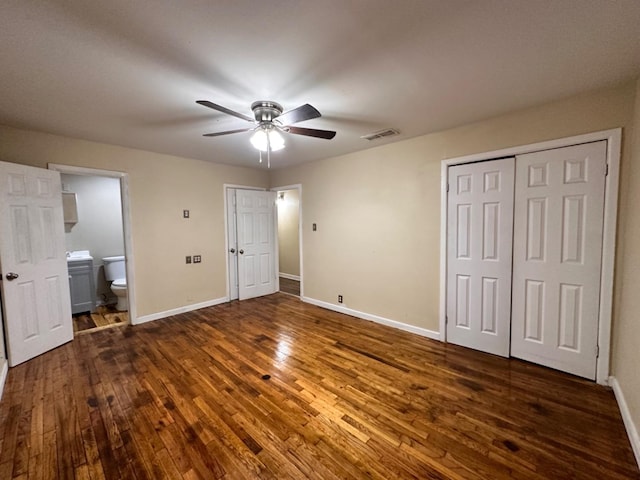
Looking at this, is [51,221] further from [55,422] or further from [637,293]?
[637,293]

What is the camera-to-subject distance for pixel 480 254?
2.75 m

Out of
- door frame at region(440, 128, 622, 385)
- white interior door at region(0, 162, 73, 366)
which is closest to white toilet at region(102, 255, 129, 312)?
white interior door at region(0, 162, 73, 366)

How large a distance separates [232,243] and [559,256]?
435 centimetres

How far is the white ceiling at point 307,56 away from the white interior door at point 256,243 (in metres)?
2.32

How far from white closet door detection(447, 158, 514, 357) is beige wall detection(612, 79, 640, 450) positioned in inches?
28.3

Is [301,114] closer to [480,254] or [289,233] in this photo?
[480,254]

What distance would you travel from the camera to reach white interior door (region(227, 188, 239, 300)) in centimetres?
458

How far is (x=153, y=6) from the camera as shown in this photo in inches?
48.3

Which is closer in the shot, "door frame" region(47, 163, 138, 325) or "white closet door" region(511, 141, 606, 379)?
"white closet door" region(511, 141, 606, 379)

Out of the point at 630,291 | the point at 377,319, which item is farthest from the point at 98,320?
the point at 630,291

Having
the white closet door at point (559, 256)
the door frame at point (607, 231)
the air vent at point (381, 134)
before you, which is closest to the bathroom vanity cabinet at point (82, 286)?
the air vent at point (381, 134)

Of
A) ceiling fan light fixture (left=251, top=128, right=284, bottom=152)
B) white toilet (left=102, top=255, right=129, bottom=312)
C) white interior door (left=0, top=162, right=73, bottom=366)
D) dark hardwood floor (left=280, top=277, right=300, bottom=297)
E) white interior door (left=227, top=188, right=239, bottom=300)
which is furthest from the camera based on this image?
dark hardwood floor (left=280, top=277, right=300, bottom=297)

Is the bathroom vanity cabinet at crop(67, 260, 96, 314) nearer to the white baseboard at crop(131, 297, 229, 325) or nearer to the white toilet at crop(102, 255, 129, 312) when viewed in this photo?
the white toilet at crop(102, 255, 129, 312)

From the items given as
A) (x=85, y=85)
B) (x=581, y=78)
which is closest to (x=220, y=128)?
(x=85, y=85)
